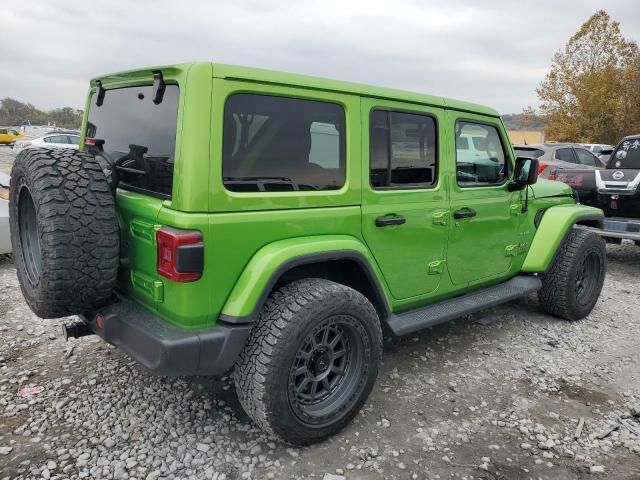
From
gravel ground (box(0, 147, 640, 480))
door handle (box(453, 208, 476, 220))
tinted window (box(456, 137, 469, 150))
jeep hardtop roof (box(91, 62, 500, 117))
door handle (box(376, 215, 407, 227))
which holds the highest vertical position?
jeep hardtop roof (box(91, 62, 500, 117))

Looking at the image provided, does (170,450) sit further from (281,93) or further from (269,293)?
(281,93)

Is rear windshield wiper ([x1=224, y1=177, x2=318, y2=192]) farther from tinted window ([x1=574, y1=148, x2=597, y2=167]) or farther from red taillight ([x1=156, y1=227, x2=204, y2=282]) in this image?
tinted window ([x1=574, y1=148, x2=597, y2=167])

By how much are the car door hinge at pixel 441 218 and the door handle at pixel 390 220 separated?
1.04ft

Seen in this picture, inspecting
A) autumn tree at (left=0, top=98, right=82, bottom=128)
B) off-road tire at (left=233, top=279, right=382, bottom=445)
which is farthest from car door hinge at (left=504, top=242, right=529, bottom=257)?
autumn tree at (left=0, top=98, right=82, bottom=128)

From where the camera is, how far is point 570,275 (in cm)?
447

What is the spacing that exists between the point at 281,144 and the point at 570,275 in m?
3.20

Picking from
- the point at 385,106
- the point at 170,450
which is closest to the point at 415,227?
the point at 385,106

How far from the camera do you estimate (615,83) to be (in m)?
22.4

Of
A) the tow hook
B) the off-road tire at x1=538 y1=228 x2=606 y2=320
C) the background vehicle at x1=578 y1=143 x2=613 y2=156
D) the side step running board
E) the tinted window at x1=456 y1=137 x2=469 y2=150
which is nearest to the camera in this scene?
the tow hook

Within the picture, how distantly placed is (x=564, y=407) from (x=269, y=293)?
84.4 inches

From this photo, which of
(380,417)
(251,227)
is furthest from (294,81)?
(380,417)

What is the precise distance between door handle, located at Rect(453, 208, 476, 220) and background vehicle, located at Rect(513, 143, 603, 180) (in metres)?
6.09

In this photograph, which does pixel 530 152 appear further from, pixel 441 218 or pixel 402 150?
pixel 402 150

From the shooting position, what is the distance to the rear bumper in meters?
2.28
